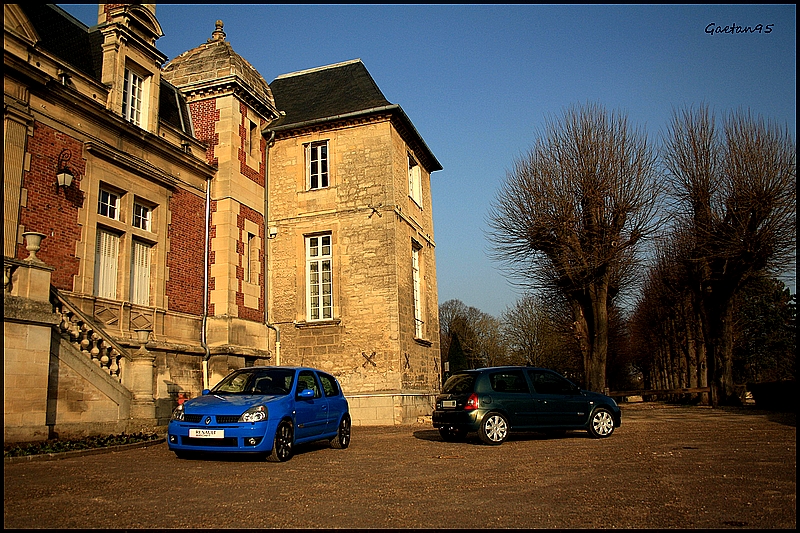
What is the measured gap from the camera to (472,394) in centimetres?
1152

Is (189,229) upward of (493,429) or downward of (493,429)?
upward

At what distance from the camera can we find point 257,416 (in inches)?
340

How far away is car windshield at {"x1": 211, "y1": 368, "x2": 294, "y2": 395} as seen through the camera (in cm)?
973

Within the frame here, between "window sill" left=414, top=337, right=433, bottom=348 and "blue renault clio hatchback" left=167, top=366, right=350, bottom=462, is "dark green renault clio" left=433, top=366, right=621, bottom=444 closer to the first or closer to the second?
"blue renault clio hatchback" left=167, top=366, right=350, bottom=462

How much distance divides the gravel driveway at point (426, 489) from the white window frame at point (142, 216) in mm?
7039

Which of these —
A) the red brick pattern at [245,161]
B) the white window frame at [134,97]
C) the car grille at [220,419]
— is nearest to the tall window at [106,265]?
the white window frame at [134,97]

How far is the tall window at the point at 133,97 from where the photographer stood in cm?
1573

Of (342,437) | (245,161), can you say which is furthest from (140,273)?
(342,437)

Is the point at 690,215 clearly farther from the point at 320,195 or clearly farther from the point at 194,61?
the point at 194,61

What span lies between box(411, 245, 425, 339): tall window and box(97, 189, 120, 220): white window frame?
372 inches

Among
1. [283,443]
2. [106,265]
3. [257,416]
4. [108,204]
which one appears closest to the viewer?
[257,416]

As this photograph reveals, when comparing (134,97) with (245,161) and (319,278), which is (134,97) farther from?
(319,278)

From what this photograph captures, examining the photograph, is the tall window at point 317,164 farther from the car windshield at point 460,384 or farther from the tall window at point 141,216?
the car windshield at point 460,384

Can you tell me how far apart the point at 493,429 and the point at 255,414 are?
15.4 ft
